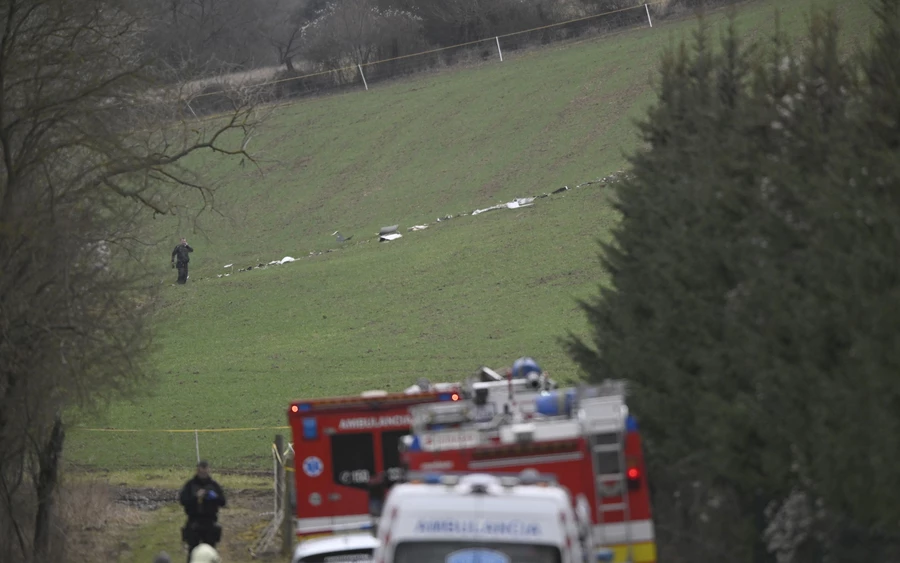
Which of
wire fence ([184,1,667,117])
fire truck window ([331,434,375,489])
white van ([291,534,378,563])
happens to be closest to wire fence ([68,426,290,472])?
fire truck window ([331,434,375,489])

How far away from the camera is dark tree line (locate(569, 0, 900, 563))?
30.4 feet

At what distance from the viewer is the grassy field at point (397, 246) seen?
31.8 metres

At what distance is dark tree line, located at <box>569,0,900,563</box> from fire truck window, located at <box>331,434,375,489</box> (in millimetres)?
3069

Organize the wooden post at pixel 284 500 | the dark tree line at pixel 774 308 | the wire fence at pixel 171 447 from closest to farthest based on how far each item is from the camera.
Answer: the dark tree line at pixel 774 308 < the wooden post at pixel 284 500 < the wire fence at pixel 171 447

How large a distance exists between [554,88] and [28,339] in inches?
1844

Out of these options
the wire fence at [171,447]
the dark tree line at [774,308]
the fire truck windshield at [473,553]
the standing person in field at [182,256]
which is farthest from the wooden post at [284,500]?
the standing person in field at [182,256]

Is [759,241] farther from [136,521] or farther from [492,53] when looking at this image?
[492,53]

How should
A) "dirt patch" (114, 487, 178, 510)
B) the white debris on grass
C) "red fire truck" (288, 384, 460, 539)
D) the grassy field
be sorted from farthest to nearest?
the white debris on grass, the grassy field, "dirt patch" (114, 487, 178, 510), "red fire truck" (288, 384, 460, 539)

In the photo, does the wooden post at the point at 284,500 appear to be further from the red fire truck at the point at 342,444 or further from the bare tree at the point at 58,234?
the red fire truck at the point at 342,444

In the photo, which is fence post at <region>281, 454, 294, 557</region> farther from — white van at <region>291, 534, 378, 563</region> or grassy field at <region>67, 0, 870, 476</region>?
white van at <region>291, 534, 378, 563</region>

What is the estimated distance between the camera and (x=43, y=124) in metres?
17.4

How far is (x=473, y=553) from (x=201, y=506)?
25.4 feet

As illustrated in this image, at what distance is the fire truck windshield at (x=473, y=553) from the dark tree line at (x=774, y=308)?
9.20 ft

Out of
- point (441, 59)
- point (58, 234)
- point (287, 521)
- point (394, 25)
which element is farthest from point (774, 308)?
point (394, 25)
